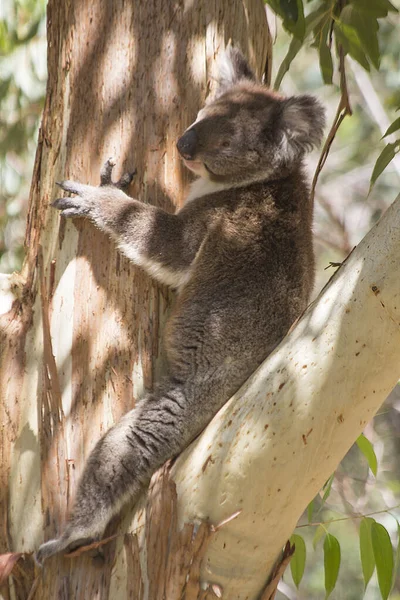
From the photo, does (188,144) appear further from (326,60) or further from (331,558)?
(331,558)

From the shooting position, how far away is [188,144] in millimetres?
2500

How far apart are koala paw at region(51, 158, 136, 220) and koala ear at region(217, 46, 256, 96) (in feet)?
1.75

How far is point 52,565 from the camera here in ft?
6.84

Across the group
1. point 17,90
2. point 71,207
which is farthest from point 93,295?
point 17,90

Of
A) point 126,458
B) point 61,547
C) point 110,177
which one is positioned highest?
point 110,177

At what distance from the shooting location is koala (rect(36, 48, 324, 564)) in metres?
2.16

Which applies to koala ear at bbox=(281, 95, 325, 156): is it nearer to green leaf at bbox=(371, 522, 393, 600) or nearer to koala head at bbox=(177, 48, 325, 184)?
koala head at bbox=(177, 48, 325, 184)

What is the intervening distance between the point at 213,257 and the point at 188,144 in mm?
390

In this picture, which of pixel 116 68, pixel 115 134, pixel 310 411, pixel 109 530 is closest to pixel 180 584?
pixel 109 530

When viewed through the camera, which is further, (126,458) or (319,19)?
(319,19)

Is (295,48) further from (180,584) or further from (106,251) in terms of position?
(180,584)

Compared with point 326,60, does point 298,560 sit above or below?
below

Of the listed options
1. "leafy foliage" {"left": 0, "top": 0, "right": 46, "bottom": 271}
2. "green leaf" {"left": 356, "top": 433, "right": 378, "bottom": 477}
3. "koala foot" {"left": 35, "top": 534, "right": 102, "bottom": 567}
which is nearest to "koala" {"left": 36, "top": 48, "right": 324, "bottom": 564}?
"koala foot" {"left": 35, "top": 534, "right": 102, "bottom": 567}

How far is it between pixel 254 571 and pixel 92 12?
71.9 inches
